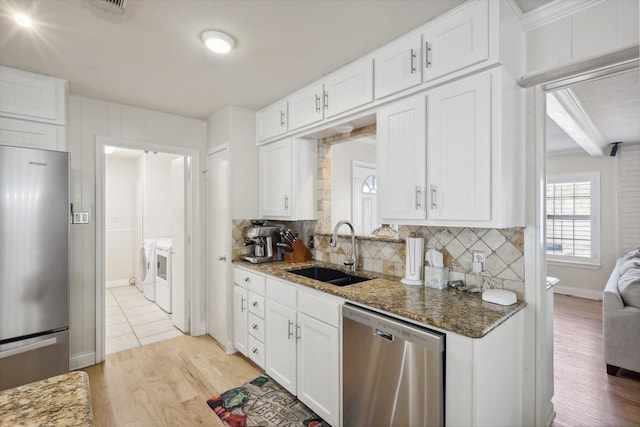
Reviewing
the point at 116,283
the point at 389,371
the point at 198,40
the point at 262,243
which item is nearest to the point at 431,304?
the point at 389,371

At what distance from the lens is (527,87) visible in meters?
1.66

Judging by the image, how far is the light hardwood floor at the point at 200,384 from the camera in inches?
80.8

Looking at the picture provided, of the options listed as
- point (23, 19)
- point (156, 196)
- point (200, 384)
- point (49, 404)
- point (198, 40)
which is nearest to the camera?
point (49, 404)

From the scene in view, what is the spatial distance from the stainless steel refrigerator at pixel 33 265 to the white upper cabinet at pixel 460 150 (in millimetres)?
2342

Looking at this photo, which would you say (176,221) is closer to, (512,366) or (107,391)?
(107,391)

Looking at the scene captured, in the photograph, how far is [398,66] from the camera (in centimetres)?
185

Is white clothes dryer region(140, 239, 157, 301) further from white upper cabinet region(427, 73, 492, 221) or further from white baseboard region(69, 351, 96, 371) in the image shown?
white upper cabinet region(427, 73, 492, 221)

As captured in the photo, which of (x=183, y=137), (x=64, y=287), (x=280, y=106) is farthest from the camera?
(x=183, y=137)

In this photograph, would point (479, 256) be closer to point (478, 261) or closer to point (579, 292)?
point (478, 261)

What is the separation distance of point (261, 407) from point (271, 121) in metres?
2.34

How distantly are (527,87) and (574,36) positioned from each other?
0.89 feet

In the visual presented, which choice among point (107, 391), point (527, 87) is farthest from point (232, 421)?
point (527, 87)

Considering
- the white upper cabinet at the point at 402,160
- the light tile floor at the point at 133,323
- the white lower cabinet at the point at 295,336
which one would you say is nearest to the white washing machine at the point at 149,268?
the light tile floor at the point at 133,323

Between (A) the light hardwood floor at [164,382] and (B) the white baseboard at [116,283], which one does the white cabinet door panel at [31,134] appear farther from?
(B) the white baseboard at [116,283]
